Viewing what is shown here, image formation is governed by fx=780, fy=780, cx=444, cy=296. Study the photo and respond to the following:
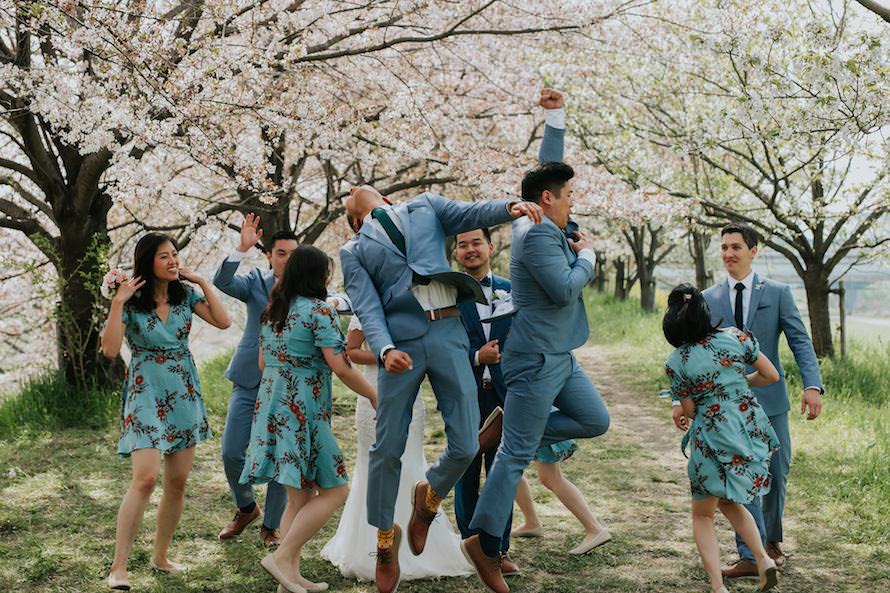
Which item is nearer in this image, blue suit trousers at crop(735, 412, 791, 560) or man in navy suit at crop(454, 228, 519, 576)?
blue suit trousers at crop(735, 412, 791, 560)

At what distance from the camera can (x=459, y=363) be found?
3.72 metres

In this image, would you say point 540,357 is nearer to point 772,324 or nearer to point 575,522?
point 772,324

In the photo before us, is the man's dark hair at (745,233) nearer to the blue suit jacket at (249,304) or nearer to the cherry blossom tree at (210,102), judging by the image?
the blue suit jacket at (249,304)

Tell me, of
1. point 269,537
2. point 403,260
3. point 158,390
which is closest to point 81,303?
point 269,537

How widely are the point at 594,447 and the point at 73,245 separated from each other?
20.1 feet

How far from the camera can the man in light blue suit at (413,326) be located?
3.70 m

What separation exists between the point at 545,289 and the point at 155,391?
6.84 feet

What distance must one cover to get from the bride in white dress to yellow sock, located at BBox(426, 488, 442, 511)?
399mm

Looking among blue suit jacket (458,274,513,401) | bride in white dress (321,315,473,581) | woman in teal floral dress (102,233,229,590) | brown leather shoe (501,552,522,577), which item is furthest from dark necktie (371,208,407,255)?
brown leather shoe (501,552,522,577)

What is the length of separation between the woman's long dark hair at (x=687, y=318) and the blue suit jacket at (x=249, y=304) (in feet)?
8.14

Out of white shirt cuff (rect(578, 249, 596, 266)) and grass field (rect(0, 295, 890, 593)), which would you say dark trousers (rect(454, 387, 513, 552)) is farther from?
white shirt cuff (rect(578, 249, 596, 266))

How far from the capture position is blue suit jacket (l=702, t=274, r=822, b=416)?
4293mm

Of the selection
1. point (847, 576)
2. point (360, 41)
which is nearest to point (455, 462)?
point (847, 576)

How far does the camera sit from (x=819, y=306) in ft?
35.9
